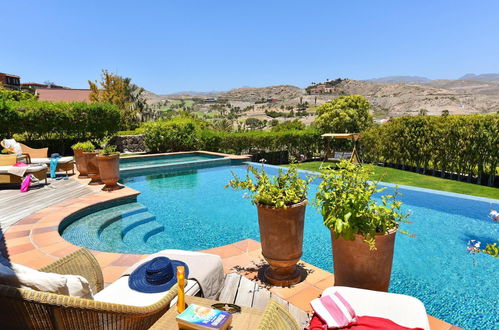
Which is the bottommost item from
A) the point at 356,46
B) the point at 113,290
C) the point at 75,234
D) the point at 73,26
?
the point at 75,234

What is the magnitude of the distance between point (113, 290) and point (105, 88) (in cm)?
3191

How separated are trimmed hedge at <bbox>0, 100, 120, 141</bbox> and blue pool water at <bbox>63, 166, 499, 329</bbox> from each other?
982cm

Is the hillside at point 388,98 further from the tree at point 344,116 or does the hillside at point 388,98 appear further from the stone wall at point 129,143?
the stone wall at point 129,143

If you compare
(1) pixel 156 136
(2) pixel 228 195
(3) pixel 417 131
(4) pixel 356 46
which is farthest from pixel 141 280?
(4) pixel 356 46

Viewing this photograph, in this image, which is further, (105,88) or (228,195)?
(105,88)

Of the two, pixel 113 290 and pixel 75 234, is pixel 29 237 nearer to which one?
pixel 75 234

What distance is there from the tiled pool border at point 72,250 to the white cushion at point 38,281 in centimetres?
172

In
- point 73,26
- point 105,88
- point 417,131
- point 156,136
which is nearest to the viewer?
point 417,131

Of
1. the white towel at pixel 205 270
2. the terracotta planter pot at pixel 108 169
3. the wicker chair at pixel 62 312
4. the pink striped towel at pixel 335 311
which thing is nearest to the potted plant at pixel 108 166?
the terracotta planter pot at pixel 108 169

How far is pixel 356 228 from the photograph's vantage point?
2.31 metres

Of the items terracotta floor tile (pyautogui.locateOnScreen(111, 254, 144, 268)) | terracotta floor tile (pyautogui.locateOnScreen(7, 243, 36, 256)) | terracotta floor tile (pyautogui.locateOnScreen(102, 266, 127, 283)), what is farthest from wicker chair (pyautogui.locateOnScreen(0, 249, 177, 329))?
terracotta floor tile (pyautogui.locateOnScreen(7, 243, 36, 256))

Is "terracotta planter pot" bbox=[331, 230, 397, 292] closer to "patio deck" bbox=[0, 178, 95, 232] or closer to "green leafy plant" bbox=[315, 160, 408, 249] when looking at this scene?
"green leafy plant" bbox=[315, 160, 408, 249]

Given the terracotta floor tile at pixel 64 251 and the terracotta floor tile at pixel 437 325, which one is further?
the terracotta floor tile at pixel 64 251

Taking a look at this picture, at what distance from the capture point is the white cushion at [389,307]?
1.93 meters
